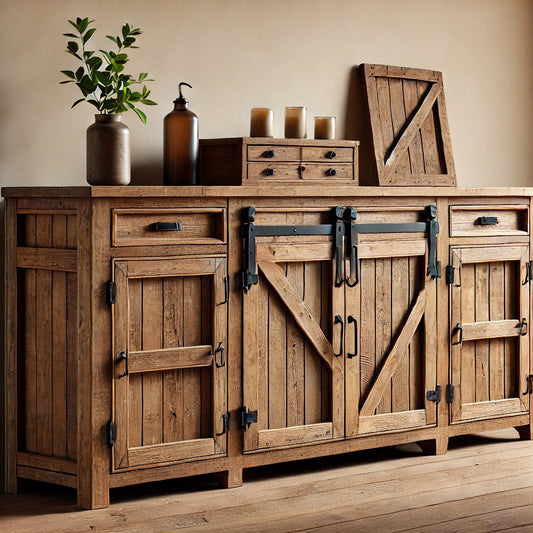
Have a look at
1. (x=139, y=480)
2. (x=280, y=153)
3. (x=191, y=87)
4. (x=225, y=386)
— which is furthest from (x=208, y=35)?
(x=139, y=480)

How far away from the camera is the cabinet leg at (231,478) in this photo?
343 cm

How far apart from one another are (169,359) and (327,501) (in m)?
0.81

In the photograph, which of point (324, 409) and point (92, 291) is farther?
point (324, 409)

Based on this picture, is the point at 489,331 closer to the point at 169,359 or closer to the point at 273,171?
the point at 273,171

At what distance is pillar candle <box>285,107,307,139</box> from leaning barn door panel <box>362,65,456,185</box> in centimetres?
49

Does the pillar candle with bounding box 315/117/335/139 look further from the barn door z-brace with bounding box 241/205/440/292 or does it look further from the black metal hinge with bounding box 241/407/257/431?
the black metal hinge with bounding box 241/407/257/431

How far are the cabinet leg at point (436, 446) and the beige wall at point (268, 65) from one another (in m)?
1.41

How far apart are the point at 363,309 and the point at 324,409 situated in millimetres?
452

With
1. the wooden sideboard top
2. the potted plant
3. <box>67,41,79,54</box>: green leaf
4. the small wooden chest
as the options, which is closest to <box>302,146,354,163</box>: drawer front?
the small wooden chest

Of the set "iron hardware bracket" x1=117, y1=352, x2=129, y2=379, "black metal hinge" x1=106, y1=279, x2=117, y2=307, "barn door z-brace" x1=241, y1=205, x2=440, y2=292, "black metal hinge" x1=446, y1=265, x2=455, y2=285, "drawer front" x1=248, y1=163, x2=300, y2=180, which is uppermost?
"drawer front" x1=248, y1=163, x2=300, y2=180

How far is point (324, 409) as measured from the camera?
3617mm

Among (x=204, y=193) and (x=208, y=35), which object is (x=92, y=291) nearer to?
(x=204, y=193)

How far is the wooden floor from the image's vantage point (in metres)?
3.05

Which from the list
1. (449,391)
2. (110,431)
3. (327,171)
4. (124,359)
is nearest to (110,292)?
(124,359)
